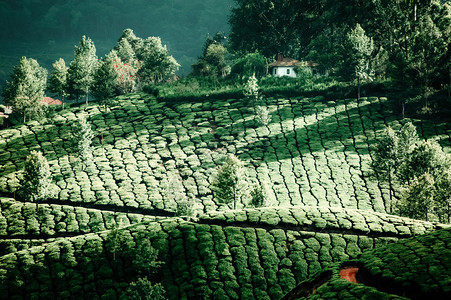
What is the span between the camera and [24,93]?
6231 cm

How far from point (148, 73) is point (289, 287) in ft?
213

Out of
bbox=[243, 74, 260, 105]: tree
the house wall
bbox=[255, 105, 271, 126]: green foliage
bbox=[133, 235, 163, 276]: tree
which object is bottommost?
bbox=[133, 235, 163, 276]: tree

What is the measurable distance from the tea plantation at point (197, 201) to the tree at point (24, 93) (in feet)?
11.0

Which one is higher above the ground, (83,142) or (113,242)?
(83,142)

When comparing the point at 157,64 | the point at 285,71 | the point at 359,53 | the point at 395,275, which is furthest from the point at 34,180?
the point at 285,71

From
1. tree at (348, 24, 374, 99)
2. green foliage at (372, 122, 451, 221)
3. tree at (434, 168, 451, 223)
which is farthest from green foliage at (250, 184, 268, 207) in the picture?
tree at (348, 24, 374, 99)

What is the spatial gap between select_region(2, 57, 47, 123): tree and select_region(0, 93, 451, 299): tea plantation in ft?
11.0

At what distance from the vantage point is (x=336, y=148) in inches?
2021

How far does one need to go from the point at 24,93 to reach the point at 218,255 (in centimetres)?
4972

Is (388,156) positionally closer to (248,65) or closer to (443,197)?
(443,197)

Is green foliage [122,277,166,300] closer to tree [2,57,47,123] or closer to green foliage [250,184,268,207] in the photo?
green foliage [250,184,268,207]

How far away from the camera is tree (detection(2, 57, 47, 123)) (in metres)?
60.8

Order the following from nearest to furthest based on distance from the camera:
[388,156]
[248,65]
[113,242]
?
[113,242], [388,156], [248,65]

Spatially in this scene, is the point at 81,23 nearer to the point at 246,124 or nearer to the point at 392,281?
the point at 246,124
